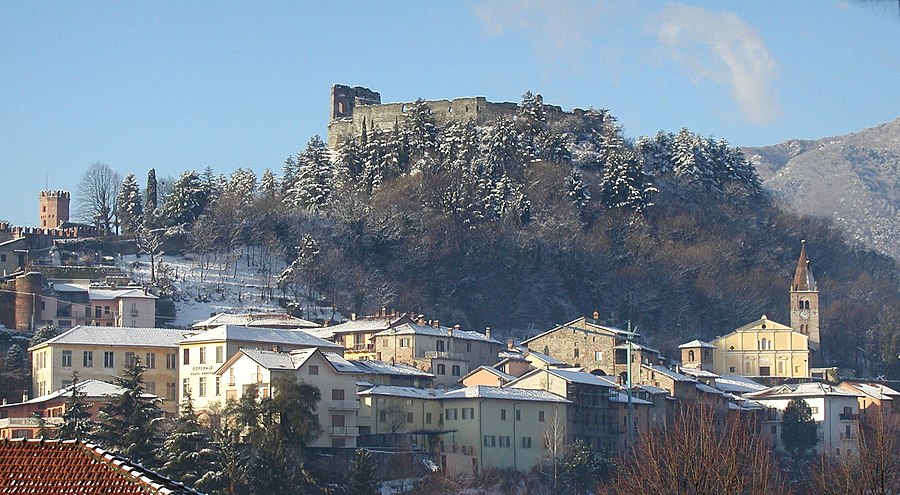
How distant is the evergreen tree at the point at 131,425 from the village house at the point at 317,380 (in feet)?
24.2

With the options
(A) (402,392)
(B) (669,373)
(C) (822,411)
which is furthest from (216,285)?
(C) (822,411)

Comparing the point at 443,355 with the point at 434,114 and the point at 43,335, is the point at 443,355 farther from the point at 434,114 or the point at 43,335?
the point at 434,114

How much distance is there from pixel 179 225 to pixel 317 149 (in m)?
18.6

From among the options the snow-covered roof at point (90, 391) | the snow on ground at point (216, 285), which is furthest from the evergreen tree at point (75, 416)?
the snow on ground at point (216, 285)

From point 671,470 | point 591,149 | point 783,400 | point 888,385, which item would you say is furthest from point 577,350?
point 671,470

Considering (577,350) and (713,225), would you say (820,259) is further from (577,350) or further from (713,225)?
(577,350)

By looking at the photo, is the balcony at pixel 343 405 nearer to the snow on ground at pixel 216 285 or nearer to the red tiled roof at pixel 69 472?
the snow on ground at pixel 216 285

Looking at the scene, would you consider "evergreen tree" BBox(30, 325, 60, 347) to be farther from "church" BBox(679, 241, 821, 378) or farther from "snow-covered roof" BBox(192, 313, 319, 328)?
"church" BBox(679, 241, 821, 378)

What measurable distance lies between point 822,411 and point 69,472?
8383 cm

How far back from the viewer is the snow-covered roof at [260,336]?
301 ft

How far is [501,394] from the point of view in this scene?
89875 millimetres

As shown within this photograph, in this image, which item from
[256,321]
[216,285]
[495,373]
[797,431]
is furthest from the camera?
[216,285]

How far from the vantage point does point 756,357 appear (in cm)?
12462

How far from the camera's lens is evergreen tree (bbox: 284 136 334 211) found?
441ft
